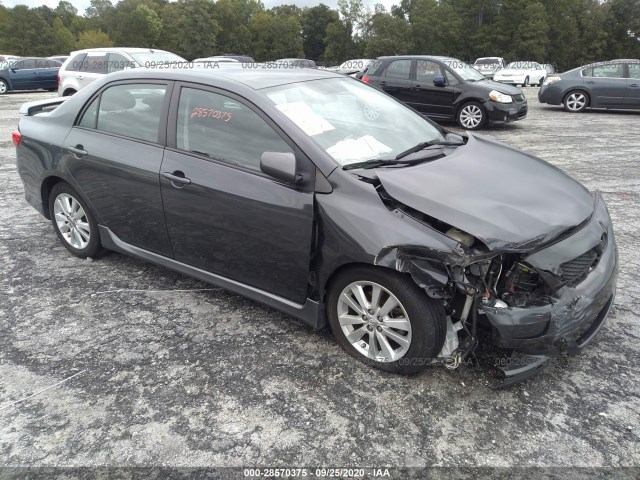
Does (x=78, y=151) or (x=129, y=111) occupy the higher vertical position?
(x=129, y=111)

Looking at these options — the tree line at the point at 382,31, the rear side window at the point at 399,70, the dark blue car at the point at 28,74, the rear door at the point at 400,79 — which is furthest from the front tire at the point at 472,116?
the tree line at the point at 382,31

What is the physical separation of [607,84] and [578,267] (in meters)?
13.1

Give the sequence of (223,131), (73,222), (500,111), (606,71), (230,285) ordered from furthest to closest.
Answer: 1. (606,71)
2. (500,111)
3. (73,222)
4. (230,285)
5. (223,131)

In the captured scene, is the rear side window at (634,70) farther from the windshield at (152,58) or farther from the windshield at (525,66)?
the windshield at (525,66)

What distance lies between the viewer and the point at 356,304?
9.10 feet

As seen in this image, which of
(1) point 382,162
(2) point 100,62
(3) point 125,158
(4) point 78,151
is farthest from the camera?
(2) point 100,62

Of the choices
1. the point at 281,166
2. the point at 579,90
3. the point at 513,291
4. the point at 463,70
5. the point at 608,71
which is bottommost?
the point at 513,291

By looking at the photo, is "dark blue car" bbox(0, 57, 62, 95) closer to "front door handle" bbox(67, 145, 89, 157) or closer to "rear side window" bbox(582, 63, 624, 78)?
"front door handle" bbox(67, 145, 89, 157)

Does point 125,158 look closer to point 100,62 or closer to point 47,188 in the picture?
point 47,188

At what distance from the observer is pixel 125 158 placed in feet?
11.6

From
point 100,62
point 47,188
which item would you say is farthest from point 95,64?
point 47,188

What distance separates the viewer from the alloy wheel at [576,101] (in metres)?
13.7

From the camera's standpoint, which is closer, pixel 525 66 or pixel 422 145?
pixel 422 145

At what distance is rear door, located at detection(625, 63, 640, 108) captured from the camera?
1295 cm
